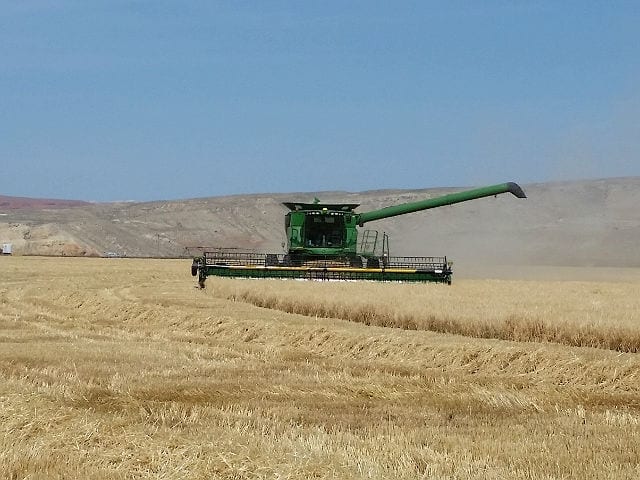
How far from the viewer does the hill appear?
2756 inches

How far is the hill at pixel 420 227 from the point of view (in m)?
70.0

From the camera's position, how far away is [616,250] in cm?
7712

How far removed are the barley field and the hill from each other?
36101mm

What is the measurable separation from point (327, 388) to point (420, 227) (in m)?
98.3

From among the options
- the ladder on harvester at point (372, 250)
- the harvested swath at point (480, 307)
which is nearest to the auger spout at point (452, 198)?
the ladder on harvester at point (372, 250)

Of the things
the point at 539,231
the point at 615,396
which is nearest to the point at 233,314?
the point at 615,396

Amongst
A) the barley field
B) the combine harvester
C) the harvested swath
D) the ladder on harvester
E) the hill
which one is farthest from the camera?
the hill

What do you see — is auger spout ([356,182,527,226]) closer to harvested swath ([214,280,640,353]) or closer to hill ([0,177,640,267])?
harvested swath ([214,280,640,353])

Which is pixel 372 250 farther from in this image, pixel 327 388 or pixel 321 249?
pixel 327 388

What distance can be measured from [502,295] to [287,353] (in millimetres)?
9188

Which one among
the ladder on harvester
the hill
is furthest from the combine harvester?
the hill

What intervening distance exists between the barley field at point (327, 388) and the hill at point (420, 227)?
36101mm

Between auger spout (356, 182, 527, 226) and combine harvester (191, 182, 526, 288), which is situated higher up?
auger spout (356, 182, 527, 226)

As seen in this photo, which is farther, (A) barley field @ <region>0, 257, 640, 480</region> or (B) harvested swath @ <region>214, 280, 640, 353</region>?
(B) harvested swath @ <region>214, 280, 640, 353</region>
